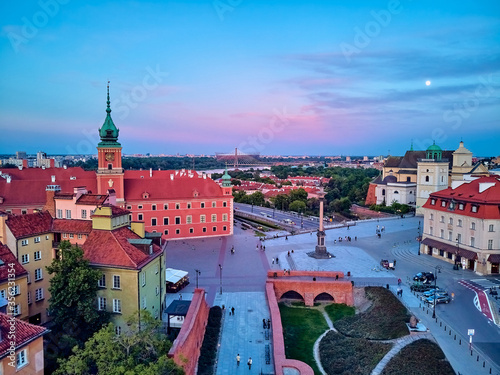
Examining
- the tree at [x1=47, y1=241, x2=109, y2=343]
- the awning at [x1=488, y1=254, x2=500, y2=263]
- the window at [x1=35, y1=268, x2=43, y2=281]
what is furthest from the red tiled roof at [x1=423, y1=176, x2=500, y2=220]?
the window at [x1=35, y1=268, x2=43, y2=281]

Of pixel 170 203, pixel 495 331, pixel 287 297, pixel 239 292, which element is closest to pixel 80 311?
pixel 239 292

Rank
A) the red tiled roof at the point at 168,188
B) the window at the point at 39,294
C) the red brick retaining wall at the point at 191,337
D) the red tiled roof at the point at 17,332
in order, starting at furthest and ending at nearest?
1. the red tiled roof at the point at 168,188
2. the window at the point at 39,294
3. the red brick retaining wall at the point at 191,337
4. the red tiled roof at the point at 17,332

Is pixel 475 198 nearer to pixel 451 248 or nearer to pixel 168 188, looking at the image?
pixel 451 248

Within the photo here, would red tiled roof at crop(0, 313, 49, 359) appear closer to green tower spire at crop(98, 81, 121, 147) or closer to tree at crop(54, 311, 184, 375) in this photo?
tree at crop(54, 311, 184, 375)

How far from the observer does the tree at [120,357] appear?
49.6 ft

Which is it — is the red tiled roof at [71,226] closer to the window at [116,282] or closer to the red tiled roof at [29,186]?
the window at [116,282]

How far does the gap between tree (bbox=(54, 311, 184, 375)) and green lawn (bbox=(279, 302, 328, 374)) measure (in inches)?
380

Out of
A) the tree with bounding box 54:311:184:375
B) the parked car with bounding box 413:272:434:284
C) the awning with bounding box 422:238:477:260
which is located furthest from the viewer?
the awning with bounding box 422:238:477:260

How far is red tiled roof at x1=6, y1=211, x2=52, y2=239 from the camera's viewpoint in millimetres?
25453

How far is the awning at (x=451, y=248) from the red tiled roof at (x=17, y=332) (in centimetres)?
3427

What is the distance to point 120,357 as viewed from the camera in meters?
16.0

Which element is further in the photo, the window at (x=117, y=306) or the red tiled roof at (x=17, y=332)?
the window at (x=117, y=306)

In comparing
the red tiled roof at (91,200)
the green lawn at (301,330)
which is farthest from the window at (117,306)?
the green lawn at (301,330)

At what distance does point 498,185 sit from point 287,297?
22.7 m
